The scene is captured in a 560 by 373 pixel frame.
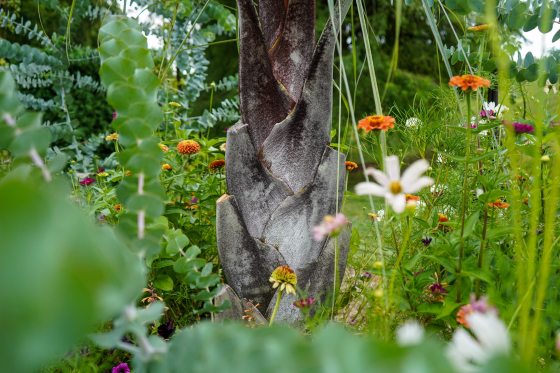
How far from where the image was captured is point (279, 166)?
109 centimetres

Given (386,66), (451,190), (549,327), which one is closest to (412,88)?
(386,66)

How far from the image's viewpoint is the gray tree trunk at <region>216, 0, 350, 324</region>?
1.06m

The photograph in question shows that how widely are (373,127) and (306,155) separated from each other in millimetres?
340

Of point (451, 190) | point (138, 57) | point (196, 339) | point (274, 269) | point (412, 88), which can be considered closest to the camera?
point (196, 339)

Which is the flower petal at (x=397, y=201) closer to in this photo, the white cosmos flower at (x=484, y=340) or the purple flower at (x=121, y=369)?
the white cosmos flower at (x=484, y=340)

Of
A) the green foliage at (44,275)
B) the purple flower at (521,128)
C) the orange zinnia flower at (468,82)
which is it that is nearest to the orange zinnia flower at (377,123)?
the orange zinnia flower at (468,82)

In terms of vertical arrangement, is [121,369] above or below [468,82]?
below

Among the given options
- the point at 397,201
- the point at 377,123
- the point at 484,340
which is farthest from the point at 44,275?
the point at 377,123

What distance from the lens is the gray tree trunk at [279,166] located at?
106 cm

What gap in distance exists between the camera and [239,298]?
3.51 feet

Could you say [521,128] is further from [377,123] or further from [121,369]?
[121,369]

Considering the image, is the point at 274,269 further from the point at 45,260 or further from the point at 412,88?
the point at 412,88

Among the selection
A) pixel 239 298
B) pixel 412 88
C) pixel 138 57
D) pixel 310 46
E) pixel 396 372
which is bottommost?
pixel 239 298

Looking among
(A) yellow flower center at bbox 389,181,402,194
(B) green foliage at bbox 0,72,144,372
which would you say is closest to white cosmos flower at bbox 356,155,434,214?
(A) yellow flower center at bbox 389,181,402,194
